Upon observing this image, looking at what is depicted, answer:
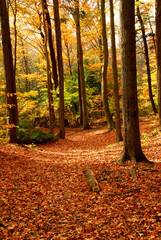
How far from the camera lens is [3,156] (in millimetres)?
6402

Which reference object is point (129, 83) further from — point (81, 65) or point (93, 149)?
point (81, 65)

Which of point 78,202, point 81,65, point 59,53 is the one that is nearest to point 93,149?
point 78,202

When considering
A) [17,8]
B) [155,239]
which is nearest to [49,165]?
[155,239]

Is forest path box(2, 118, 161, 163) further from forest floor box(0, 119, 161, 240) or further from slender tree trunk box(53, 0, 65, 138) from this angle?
slender tree trunk box(53, 0, 65, 138)

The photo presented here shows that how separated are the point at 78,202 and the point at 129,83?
332 centimetres

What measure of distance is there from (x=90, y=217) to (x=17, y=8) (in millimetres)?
15120

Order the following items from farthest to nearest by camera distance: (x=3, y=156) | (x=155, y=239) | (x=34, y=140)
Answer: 1. (x=34, y=140)
2. (x=3, y=156)
3. (x=155, y=239)

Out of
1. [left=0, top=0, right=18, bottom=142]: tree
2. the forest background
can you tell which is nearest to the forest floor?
[left=0, top=0, right=18, bottom=142]: tree

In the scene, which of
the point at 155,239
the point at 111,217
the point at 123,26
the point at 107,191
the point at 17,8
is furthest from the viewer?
the point at 17,8

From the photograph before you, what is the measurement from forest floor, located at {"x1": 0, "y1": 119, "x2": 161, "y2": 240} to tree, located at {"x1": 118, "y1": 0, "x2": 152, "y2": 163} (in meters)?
0.45

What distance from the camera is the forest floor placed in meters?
2.95

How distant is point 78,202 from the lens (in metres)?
3.99

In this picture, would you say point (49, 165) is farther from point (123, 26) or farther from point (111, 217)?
point (123, 26)

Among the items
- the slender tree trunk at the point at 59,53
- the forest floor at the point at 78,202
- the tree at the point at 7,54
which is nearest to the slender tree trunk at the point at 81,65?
the slender tree trunk at the point at 59,53
